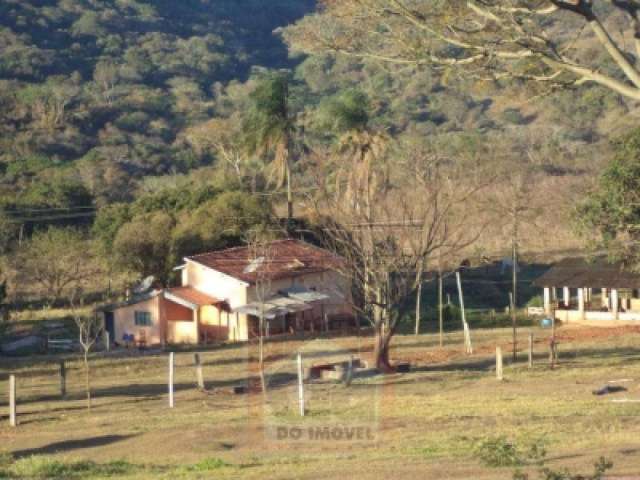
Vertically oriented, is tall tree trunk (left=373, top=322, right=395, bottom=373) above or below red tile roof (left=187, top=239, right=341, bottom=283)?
below

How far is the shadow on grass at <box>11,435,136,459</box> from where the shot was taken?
20.4 meters

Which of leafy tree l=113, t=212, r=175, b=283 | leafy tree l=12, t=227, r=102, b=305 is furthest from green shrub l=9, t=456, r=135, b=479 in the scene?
leafy tree l=12, t=227, r=102, b=305

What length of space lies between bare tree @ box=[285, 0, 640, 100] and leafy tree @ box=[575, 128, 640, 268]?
53.5 feet

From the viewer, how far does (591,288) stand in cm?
4731

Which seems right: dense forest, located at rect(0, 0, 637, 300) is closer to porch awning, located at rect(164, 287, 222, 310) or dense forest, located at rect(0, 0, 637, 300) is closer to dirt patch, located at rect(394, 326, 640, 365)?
dirt patch, located at rect(394, 326, 640, 365)

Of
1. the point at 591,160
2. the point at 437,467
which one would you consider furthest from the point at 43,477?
the point at 591,160

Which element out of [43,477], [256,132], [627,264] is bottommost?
[43,477]

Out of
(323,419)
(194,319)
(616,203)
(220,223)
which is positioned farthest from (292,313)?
(323,419)

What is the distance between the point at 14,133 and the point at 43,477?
9587 cm

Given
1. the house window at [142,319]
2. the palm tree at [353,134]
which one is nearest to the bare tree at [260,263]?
the house window at [142,319]

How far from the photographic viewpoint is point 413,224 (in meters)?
37.2

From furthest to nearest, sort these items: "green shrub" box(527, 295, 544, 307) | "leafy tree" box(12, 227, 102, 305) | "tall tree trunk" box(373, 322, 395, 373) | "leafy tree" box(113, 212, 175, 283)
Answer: "leafy tree" box(12, 227, 102, 305), "leafy tree" box(113, 212, 175, 283), "green shrub" box(527, 295, 544, 307), "tall tree trunk" box(373, 322, 395, 373)

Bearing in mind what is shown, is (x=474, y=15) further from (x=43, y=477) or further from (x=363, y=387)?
(x=363, y=387)

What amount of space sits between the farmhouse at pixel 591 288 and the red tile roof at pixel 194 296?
491 inches
